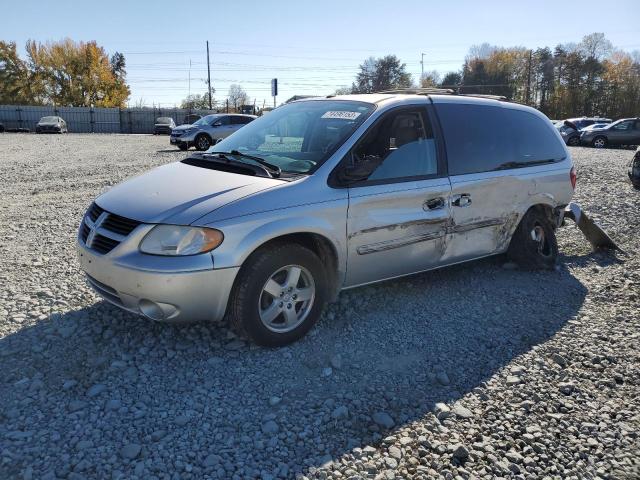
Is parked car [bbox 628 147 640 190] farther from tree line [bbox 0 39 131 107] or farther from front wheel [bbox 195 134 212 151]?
tree line [bbox 0 39 131 107]

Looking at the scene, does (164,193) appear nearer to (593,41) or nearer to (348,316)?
(348,316)

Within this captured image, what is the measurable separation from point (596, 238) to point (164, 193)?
5.05 metres

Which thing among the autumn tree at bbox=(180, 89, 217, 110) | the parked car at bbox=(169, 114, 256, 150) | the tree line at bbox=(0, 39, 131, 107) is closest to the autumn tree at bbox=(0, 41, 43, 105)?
the tree line at bbox=(0, 39, 131, 107)

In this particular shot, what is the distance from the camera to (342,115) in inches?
162

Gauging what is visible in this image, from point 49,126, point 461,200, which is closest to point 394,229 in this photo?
point 461,200

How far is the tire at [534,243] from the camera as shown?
16.9 feet

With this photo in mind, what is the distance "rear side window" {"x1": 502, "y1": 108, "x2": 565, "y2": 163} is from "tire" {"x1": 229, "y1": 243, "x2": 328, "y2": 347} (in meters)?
2.49

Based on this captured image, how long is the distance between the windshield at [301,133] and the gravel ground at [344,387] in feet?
4.18

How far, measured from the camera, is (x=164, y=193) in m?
3.49

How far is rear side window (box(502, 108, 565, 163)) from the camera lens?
16.3ft

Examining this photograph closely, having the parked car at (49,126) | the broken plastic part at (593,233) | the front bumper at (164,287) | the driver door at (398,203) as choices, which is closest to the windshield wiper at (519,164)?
the driver door at (398,203)

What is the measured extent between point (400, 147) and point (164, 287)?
6.95 ft

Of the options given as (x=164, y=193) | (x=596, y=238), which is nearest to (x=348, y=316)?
(x=164, y=193)

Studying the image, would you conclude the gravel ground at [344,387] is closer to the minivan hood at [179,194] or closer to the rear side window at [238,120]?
the minivan hood at [179,194]
